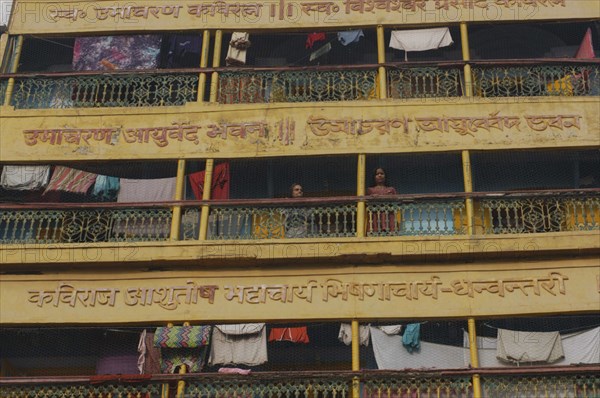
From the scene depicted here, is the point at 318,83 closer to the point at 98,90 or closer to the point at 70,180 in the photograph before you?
the point at 98,90

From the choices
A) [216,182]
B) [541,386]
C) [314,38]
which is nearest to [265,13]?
[314,38]

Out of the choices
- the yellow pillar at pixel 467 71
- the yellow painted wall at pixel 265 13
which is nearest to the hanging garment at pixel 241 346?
the yellow pillar at pixel 467 71

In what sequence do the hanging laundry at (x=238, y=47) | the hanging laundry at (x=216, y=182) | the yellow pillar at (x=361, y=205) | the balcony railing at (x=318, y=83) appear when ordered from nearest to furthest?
the yellow pillar at (x=361, y=205) < the hanging laundry at (x=216, y=182) < the balcony railing at (x=318, y=83) < the hanging laundry at (x=238, y=47)

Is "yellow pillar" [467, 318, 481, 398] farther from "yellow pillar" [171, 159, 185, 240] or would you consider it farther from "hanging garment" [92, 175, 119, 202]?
"hanging garment" [92, 175, 119, 202]

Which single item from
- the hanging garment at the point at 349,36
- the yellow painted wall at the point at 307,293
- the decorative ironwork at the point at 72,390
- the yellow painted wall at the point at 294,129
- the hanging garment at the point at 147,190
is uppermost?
the hanging garment at the point at 349,36

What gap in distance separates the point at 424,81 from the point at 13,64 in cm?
696

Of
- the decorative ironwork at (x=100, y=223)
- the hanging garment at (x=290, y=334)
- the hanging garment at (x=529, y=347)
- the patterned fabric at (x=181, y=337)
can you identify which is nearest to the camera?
the patterned fabric at (x=181, y=337)

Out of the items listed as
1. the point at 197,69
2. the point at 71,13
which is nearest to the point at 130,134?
the point at 197,69

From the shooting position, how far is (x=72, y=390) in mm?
12359

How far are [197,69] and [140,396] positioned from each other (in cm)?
553

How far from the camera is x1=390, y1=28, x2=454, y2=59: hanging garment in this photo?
605 inches

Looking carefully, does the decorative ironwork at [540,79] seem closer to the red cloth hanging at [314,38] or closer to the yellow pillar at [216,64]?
the red cloth hanging at [314,38]

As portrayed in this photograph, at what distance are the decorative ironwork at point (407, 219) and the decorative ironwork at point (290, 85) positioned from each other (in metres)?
2.20

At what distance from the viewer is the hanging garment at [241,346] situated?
12.9 meters
